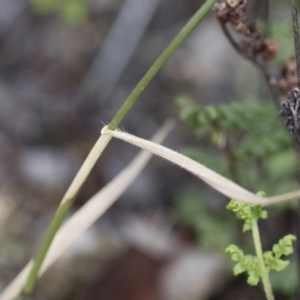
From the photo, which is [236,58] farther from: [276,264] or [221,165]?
[276,264]

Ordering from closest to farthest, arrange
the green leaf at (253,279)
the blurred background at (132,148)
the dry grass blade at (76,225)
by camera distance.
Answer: the green leaf at (253,279) < the dry grass blade at (76,225) < the blurred background at (132,148)

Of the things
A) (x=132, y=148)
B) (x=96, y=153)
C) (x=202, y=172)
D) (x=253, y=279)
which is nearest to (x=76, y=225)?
(x=96, y=153)

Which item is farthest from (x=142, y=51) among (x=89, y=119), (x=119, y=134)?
(x=119, y=134)

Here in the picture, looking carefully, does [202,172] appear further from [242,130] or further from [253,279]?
[242,130]

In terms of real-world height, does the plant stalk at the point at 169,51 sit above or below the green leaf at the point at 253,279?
above

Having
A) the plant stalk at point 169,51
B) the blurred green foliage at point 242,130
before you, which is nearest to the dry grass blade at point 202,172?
the plant stalk at point 169,51

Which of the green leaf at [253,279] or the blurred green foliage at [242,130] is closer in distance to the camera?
the green leaf at [253,279]

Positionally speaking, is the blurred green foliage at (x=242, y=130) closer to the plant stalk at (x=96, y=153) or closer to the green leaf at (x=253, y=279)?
the plant stalk at (x=96, y=153)
